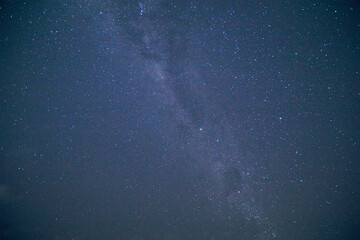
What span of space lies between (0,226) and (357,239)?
28.3 feet

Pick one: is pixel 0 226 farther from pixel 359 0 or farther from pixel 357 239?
pixel 357 239

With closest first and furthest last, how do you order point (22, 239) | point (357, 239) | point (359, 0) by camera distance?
point (359, 0)
point (357, 239)
point (22, 239)

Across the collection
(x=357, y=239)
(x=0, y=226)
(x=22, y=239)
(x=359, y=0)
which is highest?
(x=359, y=0)

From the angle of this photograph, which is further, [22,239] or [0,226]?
[22,239]

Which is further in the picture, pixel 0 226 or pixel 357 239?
pixel 0 226

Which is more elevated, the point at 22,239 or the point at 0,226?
the point at 0,226

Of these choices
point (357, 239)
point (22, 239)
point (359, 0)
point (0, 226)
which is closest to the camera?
point (359, 0)

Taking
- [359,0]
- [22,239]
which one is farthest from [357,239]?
[22,239]

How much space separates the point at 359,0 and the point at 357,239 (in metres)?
4.78

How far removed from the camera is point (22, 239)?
14.9 feet

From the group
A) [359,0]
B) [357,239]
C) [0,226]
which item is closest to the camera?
[359,0]

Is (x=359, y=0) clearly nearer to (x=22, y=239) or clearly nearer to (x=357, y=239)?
(x=357, y=239)

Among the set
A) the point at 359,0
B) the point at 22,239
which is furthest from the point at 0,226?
the point at 359,0

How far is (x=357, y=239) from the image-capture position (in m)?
3.53
